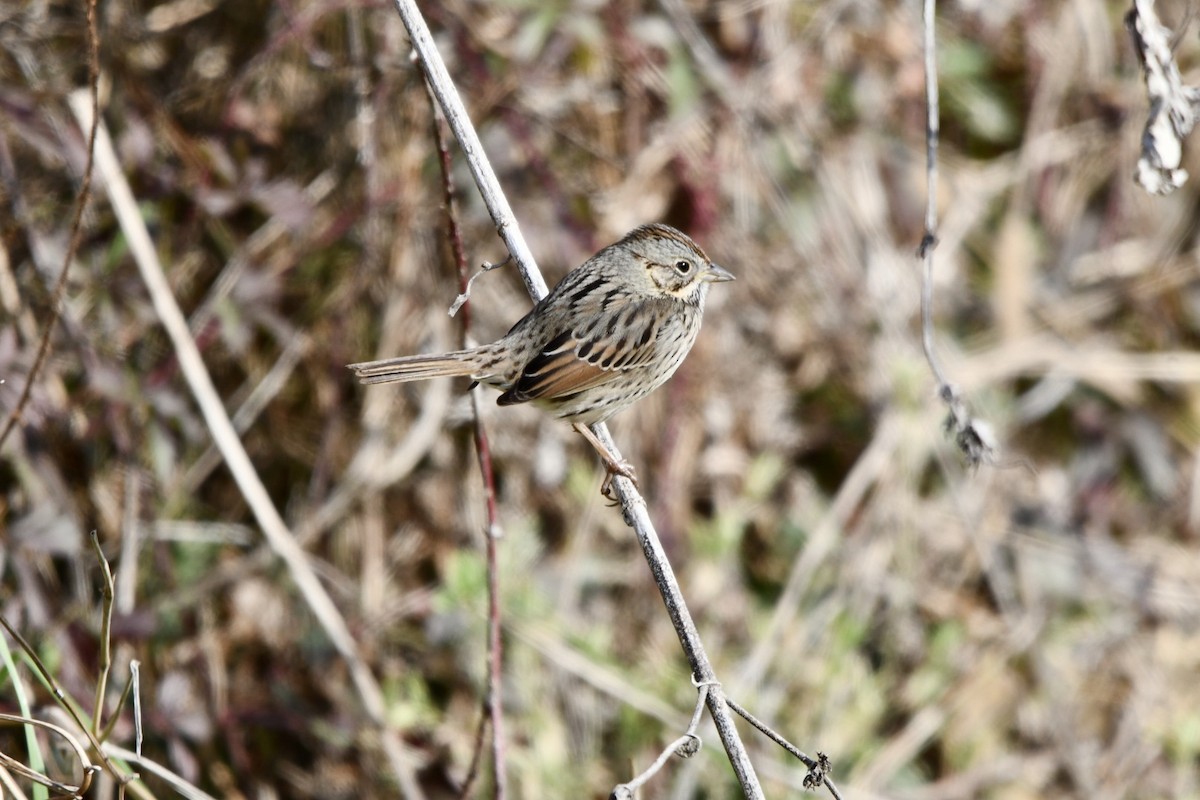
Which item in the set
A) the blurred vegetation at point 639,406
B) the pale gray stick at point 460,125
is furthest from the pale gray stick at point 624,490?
the blurred vegetation at point 639,406

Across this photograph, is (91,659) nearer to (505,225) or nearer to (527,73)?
(505,225)

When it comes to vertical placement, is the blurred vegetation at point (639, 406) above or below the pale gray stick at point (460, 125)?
below

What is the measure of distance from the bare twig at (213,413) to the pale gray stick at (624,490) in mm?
1228

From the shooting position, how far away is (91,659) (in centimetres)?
360

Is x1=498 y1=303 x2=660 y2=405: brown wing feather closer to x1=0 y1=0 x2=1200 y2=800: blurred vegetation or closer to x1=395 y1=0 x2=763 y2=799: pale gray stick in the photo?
x1=395 y1=0 x2=763 y2=799: pale gray stick

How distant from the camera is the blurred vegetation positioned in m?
3.85

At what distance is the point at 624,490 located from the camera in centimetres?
291

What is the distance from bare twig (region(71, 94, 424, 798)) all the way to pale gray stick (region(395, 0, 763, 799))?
123 cm

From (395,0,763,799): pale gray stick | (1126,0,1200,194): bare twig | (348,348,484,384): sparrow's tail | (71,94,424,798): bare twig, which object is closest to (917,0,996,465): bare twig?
(1126,0,1200,194): bare twig

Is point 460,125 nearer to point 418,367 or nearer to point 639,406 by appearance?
point 418,367

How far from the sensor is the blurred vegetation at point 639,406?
12.6ft

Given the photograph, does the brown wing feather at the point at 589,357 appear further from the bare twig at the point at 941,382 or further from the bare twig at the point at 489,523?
the bare twig at the point at 941,382

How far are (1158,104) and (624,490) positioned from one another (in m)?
1.29

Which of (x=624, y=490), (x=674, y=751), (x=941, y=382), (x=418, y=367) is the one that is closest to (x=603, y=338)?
(x=418, y=367)
